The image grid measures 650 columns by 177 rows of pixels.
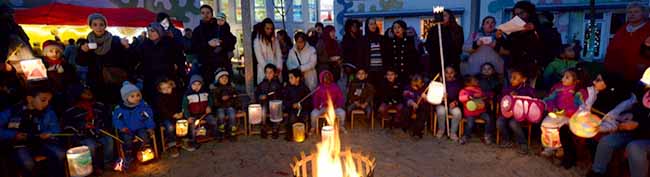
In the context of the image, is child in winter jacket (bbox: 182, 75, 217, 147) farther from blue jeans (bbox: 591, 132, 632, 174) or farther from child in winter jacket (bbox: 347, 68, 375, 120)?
→ blue jeans (bbox: 591, 132, 632, 174)

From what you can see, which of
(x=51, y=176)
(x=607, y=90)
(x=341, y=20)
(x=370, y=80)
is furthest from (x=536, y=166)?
(x=341, y=20)

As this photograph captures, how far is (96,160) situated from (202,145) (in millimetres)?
1384

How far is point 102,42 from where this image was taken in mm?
5594

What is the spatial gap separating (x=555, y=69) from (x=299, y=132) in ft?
11.9

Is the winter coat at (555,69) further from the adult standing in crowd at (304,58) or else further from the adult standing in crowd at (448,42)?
the adult standing in crowd at (304,58)

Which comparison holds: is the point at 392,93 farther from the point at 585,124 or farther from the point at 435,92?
the point at 585,124

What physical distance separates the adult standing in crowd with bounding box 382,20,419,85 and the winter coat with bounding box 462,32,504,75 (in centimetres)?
92

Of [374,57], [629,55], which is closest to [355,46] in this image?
[374,57]

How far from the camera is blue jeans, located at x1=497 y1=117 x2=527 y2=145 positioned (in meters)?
5.28

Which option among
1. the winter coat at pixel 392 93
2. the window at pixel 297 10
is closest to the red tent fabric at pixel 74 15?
the winter coat at pixel 392 93

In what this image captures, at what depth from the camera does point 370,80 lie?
6.93 meters

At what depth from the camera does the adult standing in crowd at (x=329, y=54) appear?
23.7ft

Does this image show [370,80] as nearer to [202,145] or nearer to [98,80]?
[202,145]

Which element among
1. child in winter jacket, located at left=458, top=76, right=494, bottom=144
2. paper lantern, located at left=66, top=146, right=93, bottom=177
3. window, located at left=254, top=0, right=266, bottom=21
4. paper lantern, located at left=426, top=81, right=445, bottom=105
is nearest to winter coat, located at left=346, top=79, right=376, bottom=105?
paper lantern, located at left=426, top=81, right=445, bottom=105
